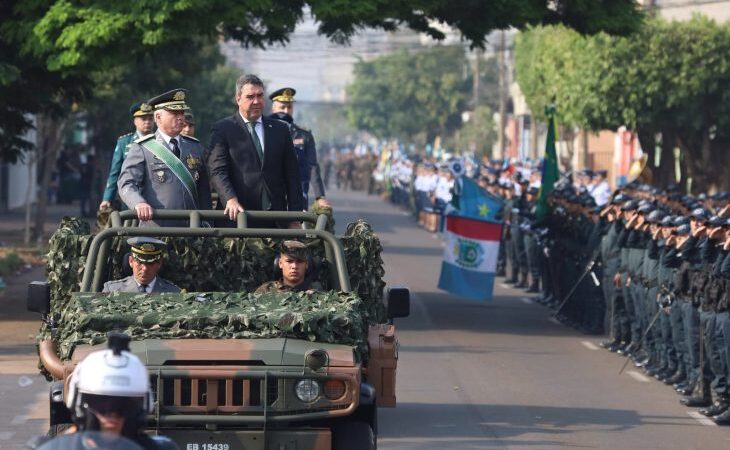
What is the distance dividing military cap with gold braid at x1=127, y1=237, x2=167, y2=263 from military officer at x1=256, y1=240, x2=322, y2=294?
64cm

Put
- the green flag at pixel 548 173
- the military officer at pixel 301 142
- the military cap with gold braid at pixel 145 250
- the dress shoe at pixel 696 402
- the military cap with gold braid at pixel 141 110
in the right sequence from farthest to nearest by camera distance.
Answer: the green flag at pixel 548 173 < the dress shoe at pixel 696 402 < the military officer at pixel 301 142 < the military cap with gold braid at pixel 141 110 < the military cap with gold braid at pixel 145 250

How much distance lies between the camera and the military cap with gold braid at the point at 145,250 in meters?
9.74

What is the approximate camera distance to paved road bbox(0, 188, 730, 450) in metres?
12.7

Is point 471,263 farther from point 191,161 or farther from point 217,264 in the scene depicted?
point 217,264

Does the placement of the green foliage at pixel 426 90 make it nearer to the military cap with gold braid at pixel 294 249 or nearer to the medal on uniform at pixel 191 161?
the medal on uniform at pixel 191 161

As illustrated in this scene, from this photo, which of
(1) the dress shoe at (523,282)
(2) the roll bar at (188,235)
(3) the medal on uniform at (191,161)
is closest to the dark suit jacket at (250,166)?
(3) the medal on uniform at (191,161)

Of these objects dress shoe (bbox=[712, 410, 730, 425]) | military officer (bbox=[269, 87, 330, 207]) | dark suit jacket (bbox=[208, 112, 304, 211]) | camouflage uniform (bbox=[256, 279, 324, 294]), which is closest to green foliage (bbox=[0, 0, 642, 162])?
military officer (bbox=[269, 87, 330, 207])

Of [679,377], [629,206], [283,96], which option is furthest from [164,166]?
[629,206]

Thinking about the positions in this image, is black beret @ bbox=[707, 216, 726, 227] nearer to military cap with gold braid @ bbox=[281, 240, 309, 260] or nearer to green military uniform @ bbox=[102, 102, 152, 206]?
green military uniform @ bbox=[102, 102, 152, 206]

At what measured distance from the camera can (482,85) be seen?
3770 inches

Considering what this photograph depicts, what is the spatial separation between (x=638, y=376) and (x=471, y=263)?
6.87m

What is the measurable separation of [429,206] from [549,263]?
72.9 feet

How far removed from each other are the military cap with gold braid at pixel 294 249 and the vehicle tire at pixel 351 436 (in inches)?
70.2

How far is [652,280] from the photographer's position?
17438mm
